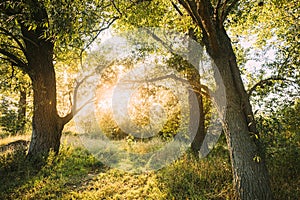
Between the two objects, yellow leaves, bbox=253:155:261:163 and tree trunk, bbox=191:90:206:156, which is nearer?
yellow leaves, bbox=253:155:261:163

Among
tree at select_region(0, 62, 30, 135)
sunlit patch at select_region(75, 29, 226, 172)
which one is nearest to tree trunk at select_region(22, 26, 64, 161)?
tree at select_region(0, 62, 30, 135)

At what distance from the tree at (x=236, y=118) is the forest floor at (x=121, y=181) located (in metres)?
0.68

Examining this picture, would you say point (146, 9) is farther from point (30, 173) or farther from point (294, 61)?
point (30, 173)

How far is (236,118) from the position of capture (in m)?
5.39

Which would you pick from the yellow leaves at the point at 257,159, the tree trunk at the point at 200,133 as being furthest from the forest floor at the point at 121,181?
the tree trunk at the point at 200,133

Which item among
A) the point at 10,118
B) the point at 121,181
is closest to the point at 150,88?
the point at 121,181

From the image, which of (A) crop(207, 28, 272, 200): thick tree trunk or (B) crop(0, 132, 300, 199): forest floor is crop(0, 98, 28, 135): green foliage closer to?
(B) crop(0, 132, 300, 199): forest floor

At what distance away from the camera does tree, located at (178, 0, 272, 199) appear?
16.6 feet

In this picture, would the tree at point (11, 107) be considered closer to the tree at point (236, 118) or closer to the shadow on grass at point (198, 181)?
the shadow on grass at point (198, 181)

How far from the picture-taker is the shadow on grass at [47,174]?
6707mm

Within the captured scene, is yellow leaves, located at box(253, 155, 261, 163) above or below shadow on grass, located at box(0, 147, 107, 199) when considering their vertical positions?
above

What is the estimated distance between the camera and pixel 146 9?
750 cm

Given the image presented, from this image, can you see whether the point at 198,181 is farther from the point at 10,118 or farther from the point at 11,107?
the point at 11,107

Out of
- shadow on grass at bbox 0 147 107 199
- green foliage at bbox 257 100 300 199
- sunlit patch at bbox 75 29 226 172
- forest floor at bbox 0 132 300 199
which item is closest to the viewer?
green foliage at bbox 257 100 300 199
